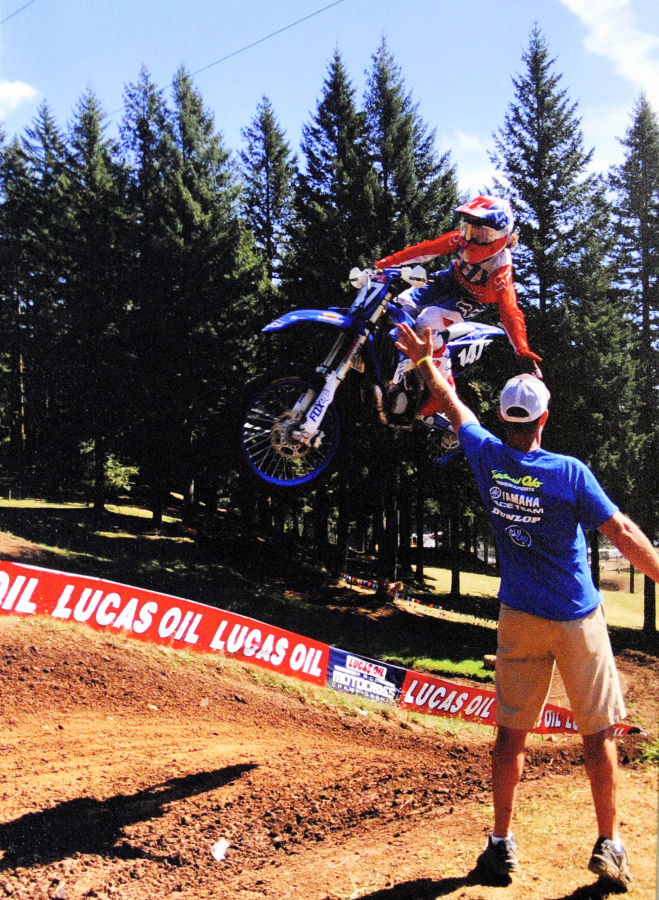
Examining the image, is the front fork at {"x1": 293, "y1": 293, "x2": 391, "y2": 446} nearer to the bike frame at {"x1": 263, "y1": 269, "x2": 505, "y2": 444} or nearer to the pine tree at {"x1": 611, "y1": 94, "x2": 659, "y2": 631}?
the bike frame at {"x1": 263, "y1": 269, "x2": 505, "y2": 444}

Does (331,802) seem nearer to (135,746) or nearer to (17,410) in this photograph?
(135,746)

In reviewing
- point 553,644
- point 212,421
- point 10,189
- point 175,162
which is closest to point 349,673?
point 212,421

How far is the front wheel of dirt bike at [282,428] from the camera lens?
5340mm

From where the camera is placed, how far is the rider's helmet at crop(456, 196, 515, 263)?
451 centimetres

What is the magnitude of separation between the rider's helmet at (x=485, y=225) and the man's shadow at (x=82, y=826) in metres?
3.92

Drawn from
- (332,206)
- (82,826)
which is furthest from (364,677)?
(332,206)

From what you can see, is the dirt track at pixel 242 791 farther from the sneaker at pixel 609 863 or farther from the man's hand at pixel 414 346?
the man's hand at pixel 414 346

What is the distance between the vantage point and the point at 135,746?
459 cm

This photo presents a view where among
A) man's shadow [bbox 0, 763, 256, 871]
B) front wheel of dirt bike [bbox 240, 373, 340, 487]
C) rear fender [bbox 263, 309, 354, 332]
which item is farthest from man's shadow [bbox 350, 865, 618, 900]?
rear fender [bbox 263, 309, 354, 332]

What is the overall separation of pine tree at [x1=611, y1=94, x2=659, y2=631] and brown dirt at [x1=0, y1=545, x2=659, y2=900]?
104 centimetres

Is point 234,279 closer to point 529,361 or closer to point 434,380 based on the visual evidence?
point 529,361

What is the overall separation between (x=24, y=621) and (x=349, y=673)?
2703mm

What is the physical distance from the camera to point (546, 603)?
112 inches

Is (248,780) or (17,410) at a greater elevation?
(17,410)
